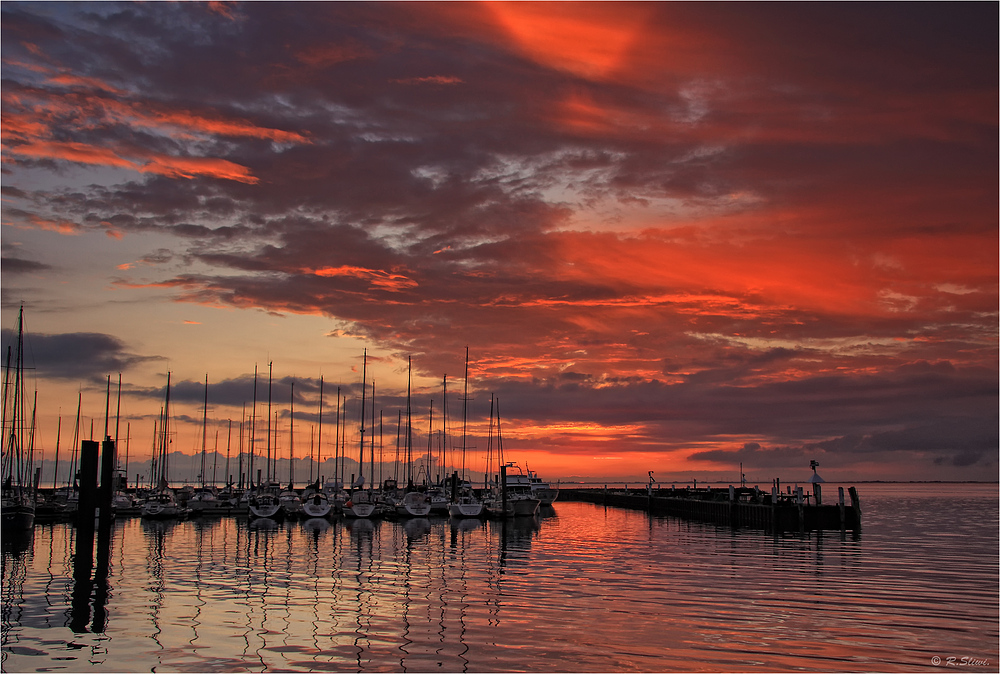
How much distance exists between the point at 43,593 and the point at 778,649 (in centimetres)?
2405

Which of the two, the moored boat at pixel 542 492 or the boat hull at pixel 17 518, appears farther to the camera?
the moored boat at pixel 542 492

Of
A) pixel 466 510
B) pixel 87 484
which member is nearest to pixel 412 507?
pixel 466 510

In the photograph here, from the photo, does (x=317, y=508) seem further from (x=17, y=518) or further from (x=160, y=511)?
(x=17, y=518)

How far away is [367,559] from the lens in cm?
4006

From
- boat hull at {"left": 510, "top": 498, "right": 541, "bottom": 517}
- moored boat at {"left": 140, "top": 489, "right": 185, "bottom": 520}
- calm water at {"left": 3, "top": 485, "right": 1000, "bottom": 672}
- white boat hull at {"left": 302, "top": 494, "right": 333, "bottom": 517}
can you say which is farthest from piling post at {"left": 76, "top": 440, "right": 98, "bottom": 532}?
boat hull at {"left": 510, "top": 498, "right": 541, "bottom": 517}

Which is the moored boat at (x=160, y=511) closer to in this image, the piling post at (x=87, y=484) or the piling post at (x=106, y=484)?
the piling post at (x=106, y=484)

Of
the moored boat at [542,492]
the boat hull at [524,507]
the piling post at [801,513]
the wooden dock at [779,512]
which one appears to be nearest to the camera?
the piling post at [801,513]

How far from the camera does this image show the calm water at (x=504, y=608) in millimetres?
18547

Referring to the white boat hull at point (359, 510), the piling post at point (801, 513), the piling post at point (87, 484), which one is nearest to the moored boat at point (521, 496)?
the white boat hull at point (359, 510)

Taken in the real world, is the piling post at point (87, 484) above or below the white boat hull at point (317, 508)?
above

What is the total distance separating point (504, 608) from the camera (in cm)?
2475

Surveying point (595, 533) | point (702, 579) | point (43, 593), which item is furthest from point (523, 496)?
point (43, 593)

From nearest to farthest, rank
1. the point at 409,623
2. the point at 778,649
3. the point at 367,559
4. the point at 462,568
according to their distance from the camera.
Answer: the point at 778,649, the point at 409,623, the point at 462,568, the point at 367,559

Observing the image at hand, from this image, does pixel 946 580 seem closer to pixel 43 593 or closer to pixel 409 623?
pixel 409 623
